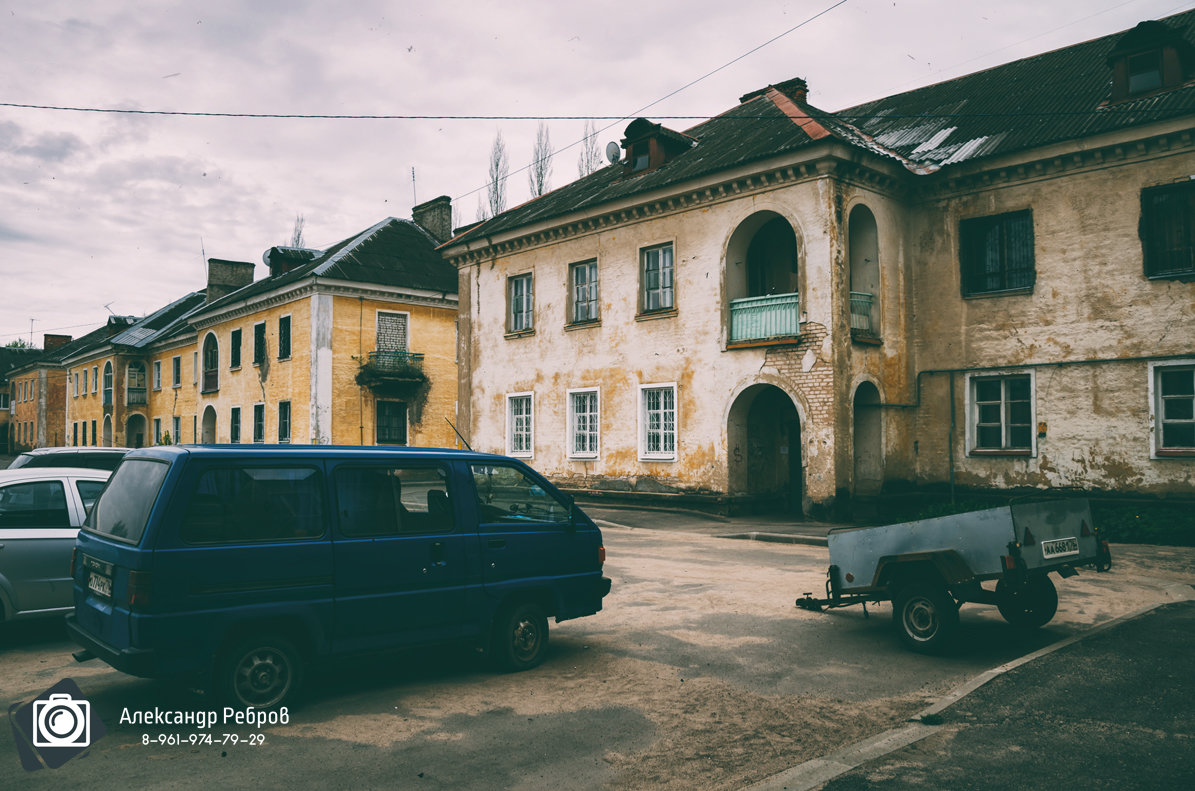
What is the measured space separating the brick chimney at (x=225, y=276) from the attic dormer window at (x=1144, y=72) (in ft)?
125

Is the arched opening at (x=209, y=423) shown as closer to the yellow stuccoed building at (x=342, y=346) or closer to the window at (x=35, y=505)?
the yellow stuccoed building at (x=342, y=346)

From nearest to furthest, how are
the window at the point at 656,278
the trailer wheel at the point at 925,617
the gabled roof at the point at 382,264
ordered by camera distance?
the trailer wheel at the point at 925,617
the window at the point at 656,278
the gabled roof at the point at 382,264

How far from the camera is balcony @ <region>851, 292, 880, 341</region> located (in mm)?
17844

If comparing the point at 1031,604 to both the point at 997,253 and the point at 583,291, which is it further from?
the point at 583,291

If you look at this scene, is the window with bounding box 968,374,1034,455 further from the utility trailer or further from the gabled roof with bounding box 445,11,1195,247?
→ the utility trailer

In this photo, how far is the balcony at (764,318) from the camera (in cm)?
1802

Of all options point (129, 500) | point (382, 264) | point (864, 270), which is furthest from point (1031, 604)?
point (382, 264)

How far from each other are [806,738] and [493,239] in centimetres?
2183

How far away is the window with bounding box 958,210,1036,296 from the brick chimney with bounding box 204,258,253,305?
35165 mm

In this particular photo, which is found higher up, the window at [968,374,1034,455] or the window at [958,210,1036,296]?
the window at [958,210,1036,296]

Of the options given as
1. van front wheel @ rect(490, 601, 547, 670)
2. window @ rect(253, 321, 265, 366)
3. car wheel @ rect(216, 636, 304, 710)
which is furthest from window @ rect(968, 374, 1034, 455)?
window @ rect(253, 321, 265, 366)

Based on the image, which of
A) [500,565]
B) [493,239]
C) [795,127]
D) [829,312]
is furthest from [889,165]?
[500,565]

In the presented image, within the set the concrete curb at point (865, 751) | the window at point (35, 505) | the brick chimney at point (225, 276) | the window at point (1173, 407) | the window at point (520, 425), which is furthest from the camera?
the brick chimney at point (225, 276)

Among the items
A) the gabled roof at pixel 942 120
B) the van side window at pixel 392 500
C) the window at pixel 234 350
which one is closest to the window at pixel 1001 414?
the gabled roof at pixel 942 120
